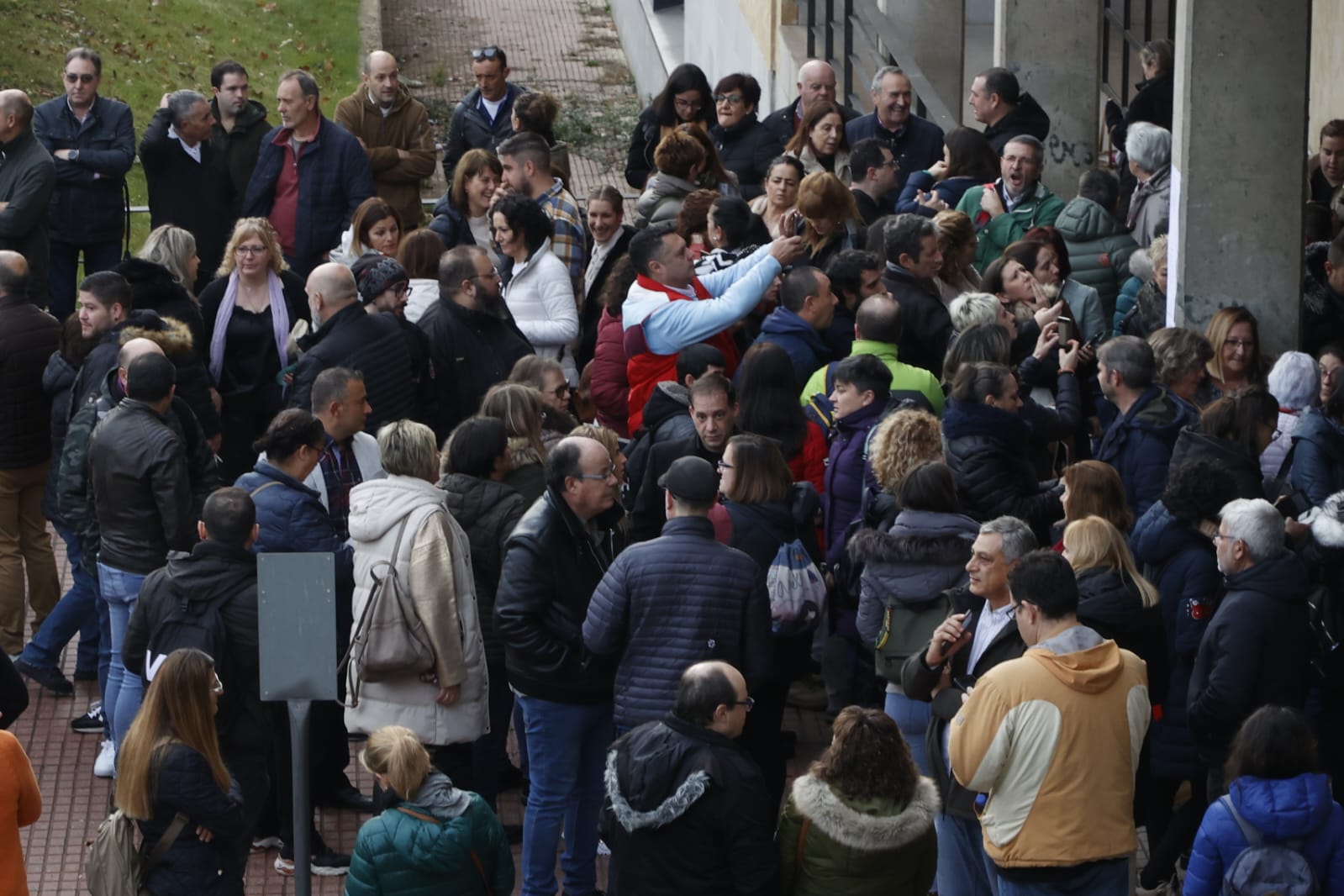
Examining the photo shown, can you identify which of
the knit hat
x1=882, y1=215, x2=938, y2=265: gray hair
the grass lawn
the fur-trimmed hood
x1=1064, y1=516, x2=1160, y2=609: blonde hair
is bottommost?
the fur-trimmed hood

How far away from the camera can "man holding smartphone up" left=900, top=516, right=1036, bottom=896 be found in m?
7.02

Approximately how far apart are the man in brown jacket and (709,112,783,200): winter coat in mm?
2015

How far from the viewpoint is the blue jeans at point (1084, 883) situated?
21.7 feet

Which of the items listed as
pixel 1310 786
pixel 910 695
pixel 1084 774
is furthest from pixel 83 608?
pixel 1310 786

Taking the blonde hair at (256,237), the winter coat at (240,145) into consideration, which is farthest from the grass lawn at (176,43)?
the blonde hair at (256,237)

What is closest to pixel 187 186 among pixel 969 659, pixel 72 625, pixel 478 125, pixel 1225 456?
pixel 478 125

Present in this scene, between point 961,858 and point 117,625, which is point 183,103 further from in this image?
point 961,858

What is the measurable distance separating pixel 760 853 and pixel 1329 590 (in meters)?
2.90

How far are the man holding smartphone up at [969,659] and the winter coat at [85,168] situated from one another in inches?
312

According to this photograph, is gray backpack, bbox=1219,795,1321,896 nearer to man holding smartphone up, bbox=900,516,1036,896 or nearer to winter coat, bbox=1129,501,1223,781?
man holding smartphone up, bbox=900,516,1036,896

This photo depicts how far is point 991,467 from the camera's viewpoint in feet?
27.2

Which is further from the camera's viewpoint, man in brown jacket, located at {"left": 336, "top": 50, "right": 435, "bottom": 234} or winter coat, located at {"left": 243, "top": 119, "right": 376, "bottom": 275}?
man in brown jacket, located at {"left": 336, "top": 50, "right": 435, "bottom": 234}

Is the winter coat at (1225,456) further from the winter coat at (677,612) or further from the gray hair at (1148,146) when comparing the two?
the gray hair at (1148,146)

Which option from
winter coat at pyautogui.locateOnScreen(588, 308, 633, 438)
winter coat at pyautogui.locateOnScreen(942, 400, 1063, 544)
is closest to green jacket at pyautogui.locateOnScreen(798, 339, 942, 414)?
winter coat at pyautogui.locateOnScreen(942, 400, 1063, 544)
